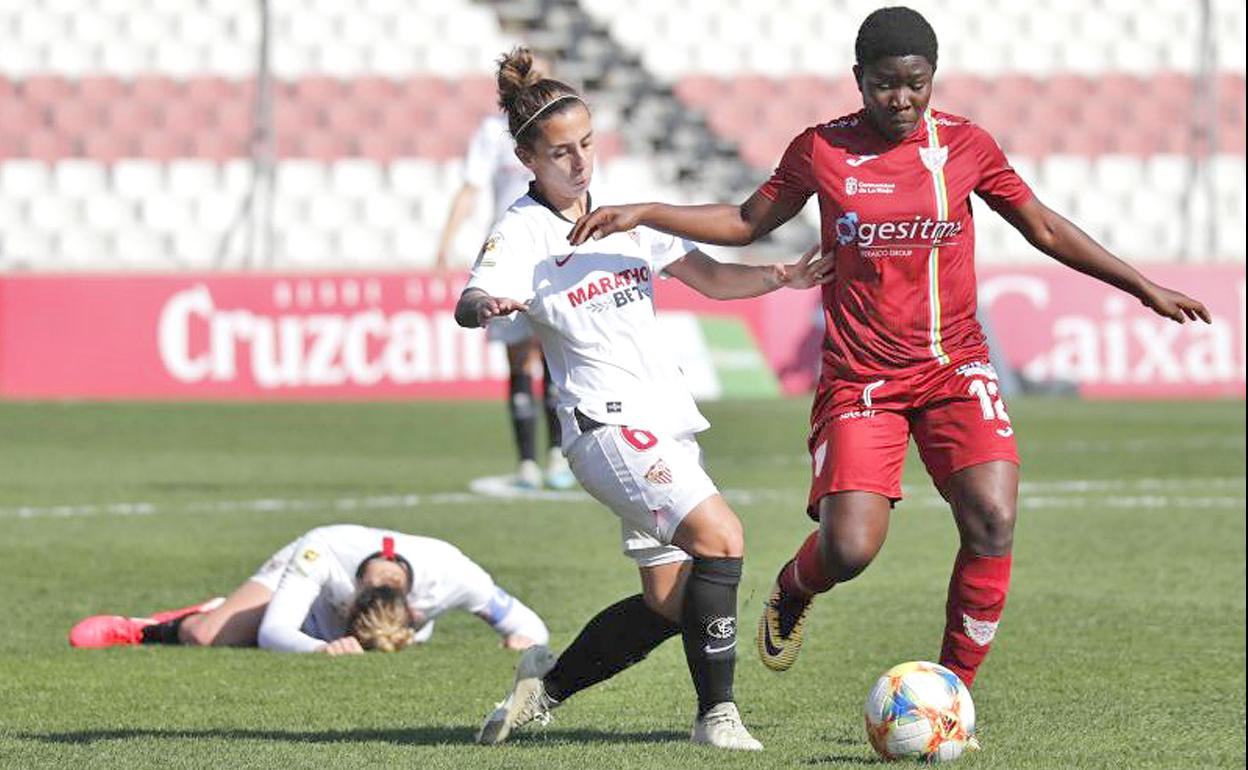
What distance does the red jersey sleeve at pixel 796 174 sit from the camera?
6.25 m

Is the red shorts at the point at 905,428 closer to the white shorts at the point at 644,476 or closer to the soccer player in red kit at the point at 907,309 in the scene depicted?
the soccer player in red kit at the point at 907,309

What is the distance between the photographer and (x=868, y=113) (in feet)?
20.3

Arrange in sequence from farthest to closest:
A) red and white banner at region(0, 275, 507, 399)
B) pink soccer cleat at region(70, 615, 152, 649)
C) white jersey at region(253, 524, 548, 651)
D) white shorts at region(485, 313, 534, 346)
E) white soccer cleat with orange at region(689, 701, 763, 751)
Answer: red and white banner at region(0, 275, 507, 399)
white shorts at region(485, 313, 534, 346)
pink soccer cleat at region(70, 615, 152, 649)
white jersey at region(253, 524, 548, 651)
white soccer cleat with orange at region(689, 701, 763, 751)

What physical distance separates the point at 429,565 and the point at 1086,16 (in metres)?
20.4

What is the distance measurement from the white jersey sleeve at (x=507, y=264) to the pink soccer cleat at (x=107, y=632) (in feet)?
9.55

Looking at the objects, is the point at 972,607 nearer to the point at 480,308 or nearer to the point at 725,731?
the point at 725,731

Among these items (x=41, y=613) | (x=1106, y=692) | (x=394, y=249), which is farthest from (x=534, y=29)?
(x=1106, y=692)

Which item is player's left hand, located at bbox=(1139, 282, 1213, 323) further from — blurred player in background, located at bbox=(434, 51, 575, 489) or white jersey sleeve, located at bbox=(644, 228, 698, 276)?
blurred player in background, located at bbox=(434, 51, 575, 489)

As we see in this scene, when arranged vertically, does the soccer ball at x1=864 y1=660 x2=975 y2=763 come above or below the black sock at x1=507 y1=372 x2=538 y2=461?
above

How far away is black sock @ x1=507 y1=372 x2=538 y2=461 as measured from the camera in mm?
13180

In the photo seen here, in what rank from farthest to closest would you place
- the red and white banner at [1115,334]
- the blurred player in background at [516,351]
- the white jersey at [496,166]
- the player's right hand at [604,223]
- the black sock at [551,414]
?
the red and white banner at [1115,334] → the white jersey at [496,166] → the blurred player in background at [516,351] → the black sock at [551,414] → the player's right hand at [604,223]

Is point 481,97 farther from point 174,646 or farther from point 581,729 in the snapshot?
point 581,729

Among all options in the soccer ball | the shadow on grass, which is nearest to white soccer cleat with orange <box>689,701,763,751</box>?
the shadow on grass

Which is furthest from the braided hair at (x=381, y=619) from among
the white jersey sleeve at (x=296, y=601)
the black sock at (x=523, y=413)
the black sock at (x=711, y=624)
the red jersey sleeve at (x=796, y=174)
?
the black sock at (x=523, y=413)
